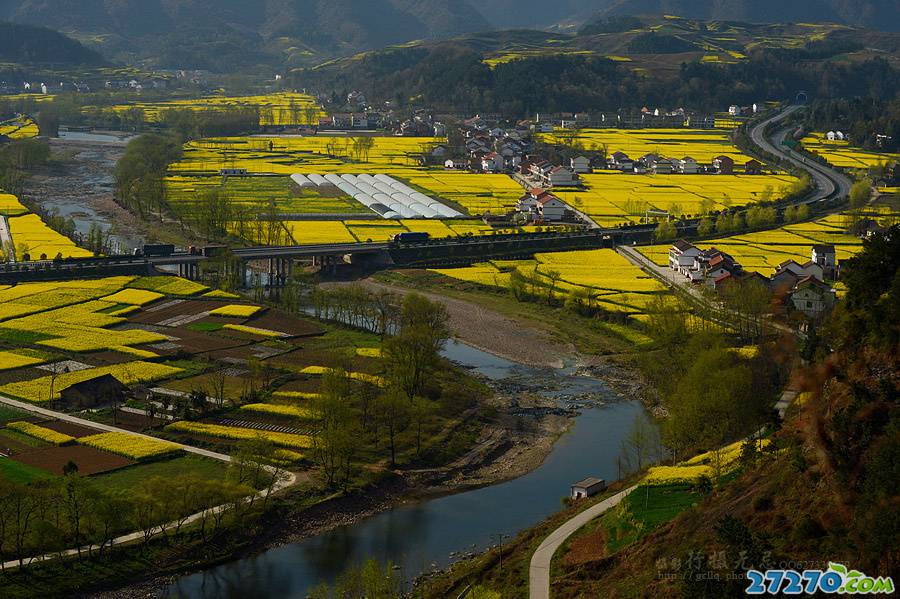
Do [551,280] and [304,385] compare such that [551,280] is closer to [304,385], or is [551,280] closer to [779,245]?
Result: [779,245]

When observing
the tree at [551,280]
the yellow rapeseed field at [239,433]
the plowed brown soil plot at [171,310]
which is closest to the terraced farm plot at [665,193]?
the tree at [551,280]

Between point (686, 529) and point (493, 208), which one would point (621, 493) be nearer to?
point (686, 529)

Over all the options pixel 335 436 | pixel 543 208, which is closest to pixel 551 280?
pixel 543 208

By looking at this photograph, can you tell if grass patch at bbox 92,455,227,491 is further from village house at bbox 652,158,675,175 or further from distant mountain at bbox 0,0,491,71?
distant mountain at bbox 0,0,491,71

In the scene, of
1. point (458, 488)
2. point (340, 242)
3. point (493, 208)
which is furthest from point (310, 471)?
point (493, 208)

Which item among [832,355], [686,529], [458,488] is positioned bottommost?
[458,488]

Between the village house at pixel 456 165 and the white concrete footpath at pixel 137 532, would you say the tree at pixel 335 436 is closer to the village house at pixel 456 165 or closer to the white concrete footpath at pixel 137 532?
the white concrete footpath at pixel 137 532

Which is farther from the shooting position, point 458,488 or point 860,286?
point 458,488
